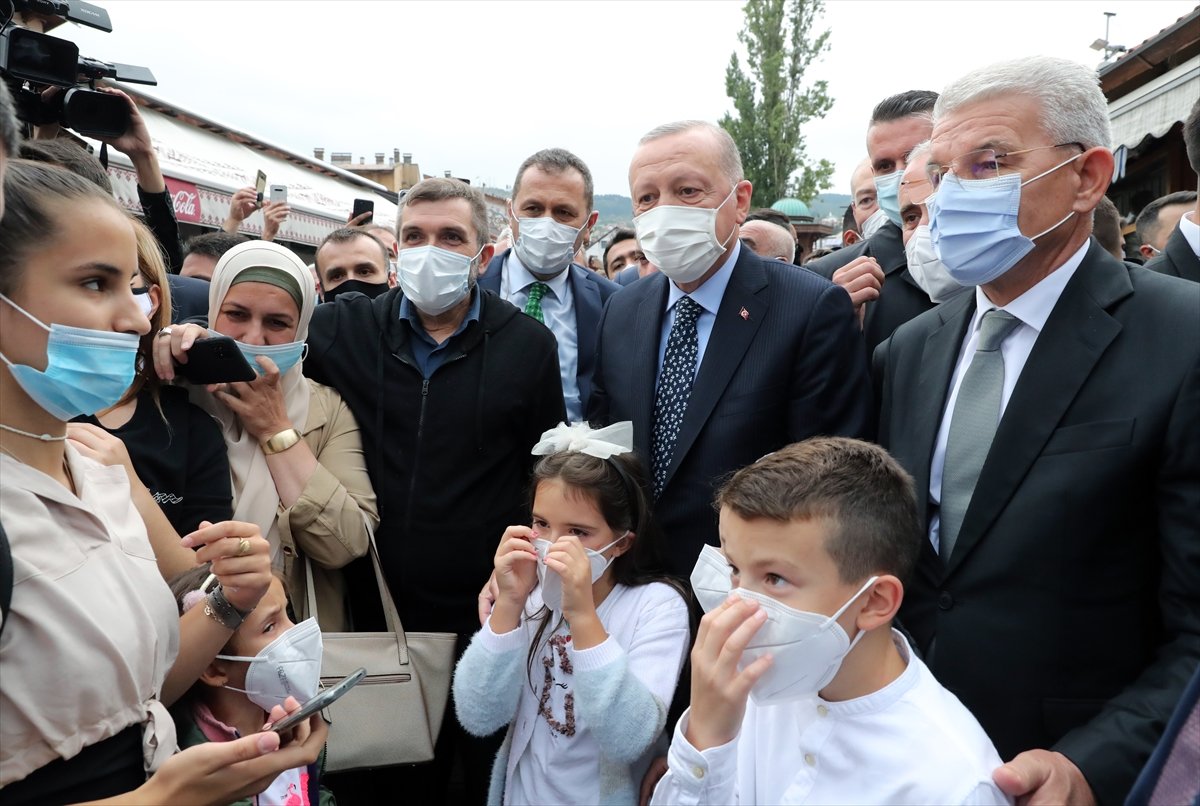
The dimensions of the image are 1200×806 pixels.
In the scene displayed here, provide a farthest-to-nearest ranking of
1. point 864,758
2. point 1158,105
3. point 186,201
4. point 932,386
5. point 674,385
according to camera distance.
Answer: point 186,201 < point 1158,105 < point 674,385 < point 932,386 < point 864,758

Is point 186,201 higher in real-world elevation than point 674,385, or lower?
higher

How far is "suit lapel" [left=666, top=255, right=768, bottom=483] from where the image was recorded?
9.76 ft

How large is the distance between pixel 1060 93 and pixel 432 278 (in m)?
2.16

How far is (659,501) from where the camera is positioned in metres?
3.05

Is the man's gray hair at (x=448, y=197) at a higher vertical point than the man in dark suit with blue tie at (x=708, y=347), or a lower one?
higher

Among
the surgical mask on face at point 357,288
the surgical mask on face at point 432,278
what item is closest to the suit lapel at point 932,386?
the surgical mask on face at point 432,278

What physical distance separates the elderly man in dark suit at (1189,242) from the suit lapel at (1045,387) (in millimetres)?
1336

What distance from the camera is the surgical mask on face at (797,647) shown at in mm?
1890

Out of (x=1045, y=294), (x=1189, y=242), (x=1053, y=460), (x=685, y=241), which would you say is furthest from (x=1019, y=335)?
(x=1189, y=242)

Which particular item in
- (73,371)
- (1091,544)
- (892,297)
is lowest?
(1091,544)

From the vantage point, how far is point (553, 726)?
2.70 metres

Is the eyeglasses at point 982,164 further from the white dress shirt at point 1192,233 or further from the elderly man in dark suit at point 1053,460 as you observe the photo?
the white dress shirt at point 1192,233

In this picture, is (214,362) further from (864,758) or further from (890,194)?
(890,194)

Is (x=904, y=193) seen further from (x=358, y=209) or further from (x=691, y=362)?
(x=358, y=209)
